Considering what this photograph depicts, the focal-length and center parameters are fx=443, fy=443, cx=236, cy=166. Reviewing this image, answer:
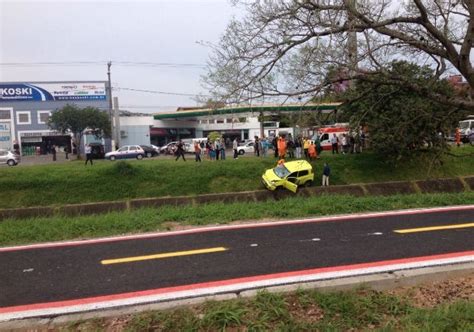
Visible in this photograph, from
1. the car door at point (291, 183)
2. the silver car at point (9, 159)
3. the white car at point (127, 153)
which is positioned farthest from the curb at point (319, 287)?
the white car at point (127, 153)

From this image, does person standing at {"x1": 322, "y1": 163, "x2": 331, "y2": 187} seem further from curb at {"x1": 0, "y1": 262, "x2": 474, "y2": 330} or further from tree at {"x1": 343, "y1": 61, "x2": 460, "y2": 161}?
curb at {"x1": 0, "y1": 262, "x2": 474, "y2": 330}

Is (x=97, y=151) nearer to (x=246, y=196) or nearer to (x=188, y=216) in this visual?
(x=246, y=196)

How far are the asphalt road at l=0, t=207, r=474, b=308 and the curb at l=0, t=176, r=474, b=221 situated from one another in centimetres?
627

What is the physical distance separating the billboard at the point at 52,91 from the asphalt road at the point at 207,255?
1925 inches

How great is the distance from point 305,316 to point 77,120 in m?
44.0

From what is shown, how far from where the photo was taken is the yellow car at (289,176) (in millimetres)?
17266

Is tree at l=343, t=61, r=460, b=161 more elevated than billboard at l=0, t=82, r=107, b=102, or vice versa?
billboard at l=0, t=82, r=107, b=102

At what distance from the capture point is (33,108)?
2116 inches

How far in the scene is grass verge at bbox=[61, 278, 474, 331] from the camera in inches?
183

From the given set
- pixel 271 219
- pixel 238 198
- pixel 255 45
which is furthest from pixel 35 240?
pixel 238 198

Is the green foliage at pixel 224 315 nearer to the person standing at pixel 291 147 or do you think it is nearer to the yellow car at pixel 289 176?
the yellow car at pixel 289 176

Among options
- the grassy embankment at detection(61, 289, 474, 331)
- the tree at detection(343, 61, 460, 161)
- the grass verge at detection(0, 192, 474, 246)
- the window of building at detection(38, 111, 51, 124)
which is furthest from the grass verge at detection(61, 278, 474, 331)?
the window of building at detection(38, 111, 51, 124)

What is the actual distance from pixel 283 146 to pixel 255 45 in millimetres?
12471

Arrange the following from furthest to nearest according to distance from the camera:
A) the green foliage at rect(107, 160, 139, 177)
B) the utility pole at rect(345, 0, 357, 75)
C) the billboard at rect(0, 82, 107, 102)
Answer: the billboard at rect(0, 82, 107, 102) → the green foliage at rect(107, 160, 139, 177) → the utility pole at rect(345, 0, 357, 75)
